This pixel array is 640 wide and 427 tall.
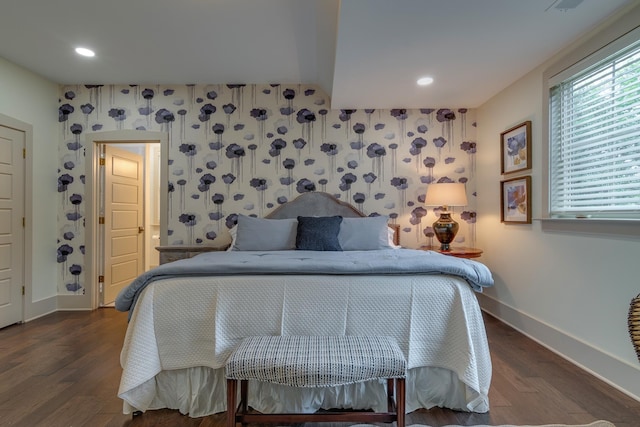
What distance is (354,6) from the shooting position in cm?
189

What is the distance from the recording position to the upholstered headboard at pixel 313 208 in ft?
12.0

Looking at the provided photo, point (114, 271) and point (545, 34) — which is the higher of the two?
point (545, 34)

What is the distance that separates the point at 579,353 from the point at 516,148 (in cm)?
172

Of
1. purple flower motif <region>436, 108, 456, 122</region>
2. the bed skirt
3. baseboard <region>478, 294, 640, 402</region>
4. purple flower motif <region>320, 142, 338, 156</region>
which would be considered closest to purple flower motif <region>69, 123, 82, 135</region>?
purple flower motif <region>320, 142, 338, 156</region>

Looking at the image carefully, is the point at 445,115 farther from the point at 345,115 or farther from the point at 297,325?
the point at 297,325

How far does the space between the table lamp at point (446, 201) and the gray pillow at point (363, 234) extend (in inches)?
23.4

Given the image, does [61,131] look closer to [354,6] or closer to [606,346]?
[354,6]

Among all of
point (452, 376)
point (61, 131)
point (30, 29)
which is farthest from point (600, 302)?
point (61, 131)

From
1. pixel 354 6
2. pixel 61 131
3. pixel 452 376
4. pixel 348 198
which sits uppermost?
pixel 354 6

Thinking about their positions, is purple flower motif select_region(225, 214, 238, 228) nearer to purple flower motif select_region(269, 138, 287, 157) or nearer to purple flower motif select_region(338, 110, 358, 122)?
purple flower motif select_region(269, 138, 287, 157)

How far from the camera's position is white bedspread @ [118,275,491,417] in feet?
5.59

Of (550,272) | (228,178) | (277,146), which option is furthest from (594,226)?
(228,178)

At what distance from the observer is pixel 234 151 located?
12.3 feet

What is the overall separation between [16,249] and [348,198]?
11.0 feet
